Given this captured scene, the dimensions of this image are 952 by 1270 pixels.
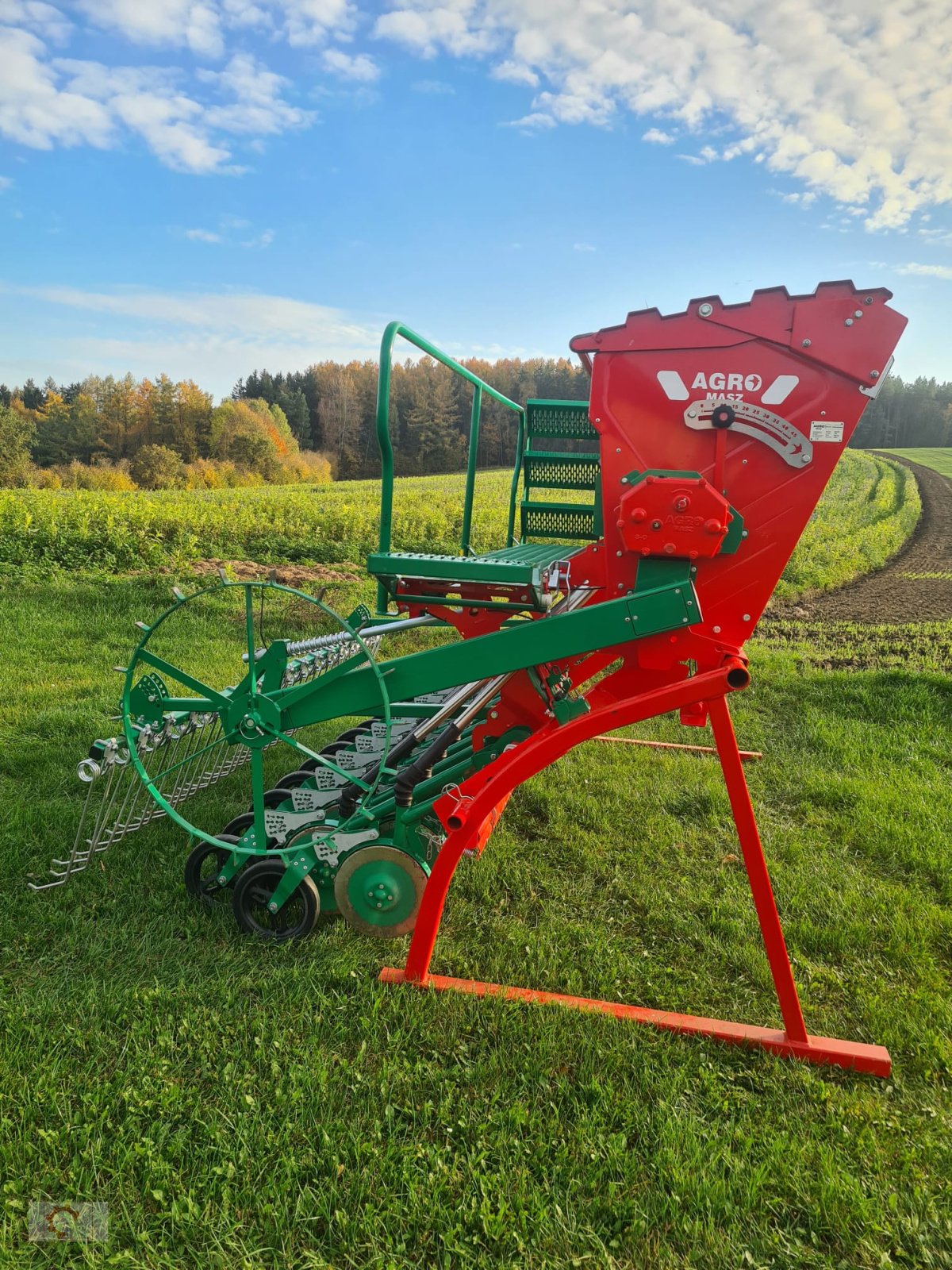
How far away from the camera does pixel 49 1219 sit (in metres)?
2.24

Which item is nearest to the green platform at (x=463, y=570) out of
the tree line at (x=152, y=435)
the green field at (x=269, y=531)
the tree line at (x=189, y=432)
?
the green field at (x=269, y=531)

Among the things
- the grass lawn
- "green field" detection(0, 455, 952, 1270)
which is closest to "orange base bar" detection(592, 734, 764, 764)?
"green field" detection(0, 455, 952, 1270)

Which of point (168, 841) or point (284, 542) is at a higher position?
point (284, 542)

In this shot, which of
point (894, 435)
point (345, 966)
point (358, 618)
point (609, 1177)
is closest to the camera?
point (609, 1177)

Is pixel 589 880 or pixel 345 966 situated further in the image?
pixel 589 880

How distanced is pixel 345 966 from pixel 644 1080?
4.43ft

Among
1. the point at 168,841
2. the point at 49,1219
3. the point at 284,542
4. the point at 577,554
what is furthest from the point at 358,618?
the point at 284,542

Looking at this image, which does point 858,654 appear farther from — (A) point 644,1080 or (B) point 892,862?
(A) point 644,1080

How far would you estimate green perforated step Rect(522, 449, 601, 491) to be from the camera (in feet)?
14.9

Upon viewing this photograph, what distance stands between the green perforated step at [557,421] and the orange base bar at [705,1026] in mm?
3050

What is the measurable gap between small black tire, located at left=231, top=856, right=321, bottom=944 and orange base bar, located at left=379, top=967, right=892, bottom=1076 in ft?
1.63

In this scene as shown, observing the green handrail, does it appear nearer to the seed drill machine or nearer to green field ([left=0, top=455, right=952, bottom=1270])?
the seed drill machine

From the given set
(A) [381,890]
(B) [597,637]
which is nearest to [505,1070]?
(A) [381,890]

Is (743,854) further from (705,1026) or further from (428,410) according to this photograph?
(428,410)
